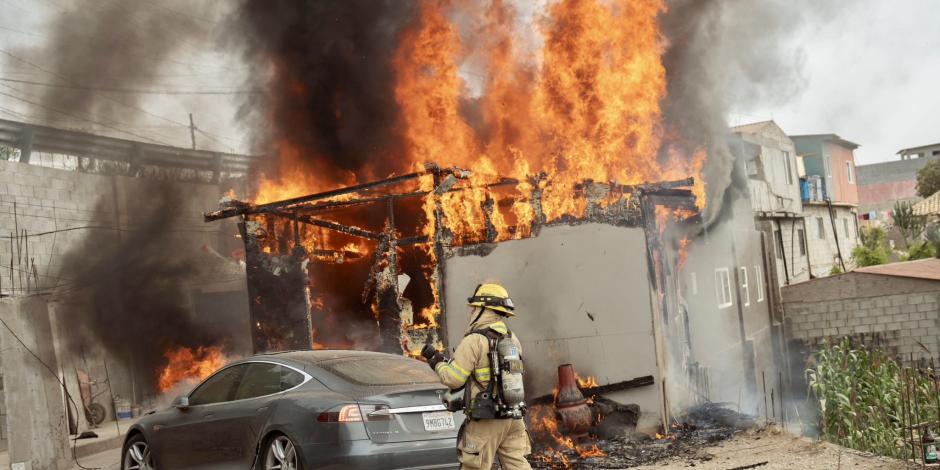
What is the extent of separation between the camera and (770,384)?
74.9 ft

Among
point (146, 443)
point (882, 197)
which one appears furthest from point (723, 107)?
point (882, 197)

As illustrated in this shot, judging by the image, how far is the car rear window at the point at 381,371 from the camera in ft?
22.0

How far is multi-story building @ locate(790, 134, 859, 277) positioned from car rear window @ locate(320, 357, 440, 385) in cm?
2928

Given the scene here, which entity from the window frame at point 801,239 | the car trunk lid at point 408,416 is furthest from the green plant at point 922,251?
the car trunk lid at point 408,416

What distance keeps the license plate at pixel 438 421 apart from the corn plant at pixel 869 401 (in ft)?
16.6

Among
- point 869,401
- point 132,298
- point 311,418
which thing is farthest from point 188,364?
point 869,401

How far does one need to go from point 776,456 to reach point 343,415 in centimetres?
477

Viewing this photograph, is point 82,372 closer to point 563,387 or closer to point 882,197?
point 563,387

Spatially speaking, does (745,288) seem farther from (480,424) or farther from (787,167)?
(480,424)

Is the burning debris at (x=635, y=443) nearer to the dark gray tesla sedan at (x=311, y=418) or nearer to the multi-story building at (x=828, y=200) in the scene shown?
the dark gray tesla sedan at (x=311, y=418)

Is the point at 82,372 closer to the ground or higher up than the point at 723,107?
closer to the ground

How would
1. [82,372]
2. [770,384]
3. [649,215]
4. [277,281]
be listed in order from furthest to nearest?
1. [770,384]
2. [82,372]
3. [277,281]
4. [649,215]

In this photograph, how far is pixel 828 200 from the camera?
36656 millimetres

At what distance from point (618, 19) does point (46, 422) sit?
10465mm
